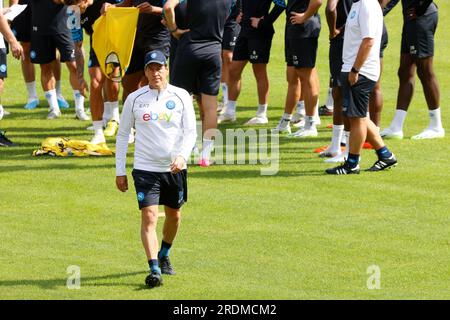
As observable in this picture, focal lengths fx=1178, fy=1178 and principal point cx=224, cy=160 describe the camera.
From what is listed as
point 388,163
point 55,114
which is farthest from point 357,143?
point 55,114

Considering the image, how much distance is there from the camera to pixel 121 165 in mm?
9430

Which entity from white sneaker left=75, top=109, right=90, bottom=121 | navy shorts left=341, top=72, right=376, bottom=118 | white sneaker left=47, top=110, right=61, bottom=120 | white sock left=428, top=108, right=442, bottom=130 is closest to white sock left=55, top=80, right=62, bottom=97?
white sneaker left=47, top=110, right=61, bottom=120

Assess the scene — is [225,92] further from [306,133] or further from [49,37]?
[49,37]

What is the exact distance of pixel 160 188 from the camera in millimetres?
9398

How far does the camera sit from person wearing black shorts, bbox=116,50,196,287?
30.5 feet

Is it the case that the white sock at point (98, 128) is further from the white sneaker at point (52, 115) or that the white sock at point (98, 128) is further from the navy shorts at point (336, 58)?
the navy shorts at point (336, 58)

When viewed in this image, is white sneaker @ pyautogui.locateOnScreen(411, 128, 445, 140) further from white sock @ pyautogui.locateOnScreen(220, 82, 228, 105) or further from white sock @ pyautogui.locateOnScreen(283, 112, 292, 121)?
white sock @ pyautogui.locateOnScreen(220, 82, 228, 105)

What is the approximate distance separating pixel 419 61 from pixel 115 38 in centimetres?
388

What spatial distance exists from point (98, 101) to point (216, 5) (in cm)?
203

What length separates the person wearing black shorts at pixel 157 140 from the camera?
9305mm

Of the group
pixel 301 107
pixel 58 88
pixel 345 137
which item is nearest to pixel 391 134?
pixel 345 137

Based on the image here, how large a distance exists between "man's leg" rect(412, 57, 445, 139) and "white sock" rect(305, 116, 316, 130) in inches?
51.0

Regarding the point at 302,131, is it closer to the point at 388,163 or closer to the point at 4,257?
the point at 388,163

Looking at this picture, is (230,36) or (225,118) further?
(230,36)
